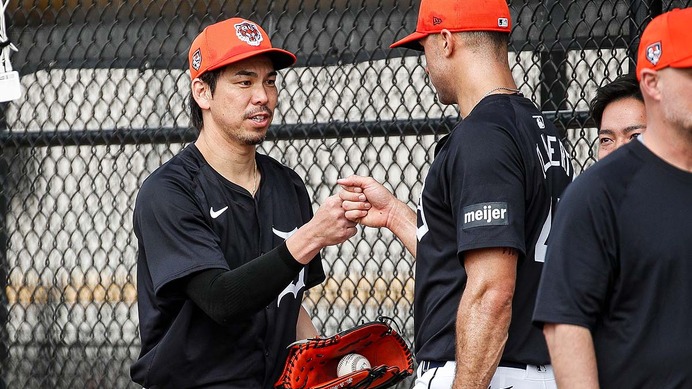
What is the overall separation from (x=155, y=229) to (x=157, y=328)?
319 mm

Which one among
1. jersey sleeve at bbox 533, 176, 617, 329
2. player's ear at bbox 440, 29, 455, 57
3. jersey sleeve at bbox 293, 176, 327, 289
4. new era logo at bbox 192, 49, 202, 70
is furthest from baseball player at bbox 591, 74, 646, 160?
new era logo at bbox 192, 49, 202, 70

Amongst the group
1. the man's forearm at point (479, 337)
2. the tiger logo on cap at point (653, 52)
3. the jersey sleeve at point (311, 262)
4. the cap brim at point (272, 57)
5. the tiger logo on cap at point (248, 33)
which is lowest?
the man's forearm at point (479, 337)

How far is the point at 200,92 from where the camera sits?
11.4 feet

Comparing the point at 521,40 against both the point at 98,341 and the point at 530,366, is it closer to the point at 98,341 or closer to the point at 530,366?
the point at 530,366

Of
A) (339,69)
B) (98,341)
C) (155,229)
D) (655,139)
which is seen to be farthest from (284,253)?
(98,341)

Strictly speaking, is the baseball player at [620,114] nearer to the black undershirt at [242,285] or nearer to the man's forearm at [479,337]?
the man's forearm at [479,337]

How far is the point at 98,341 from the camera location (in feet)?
17.1

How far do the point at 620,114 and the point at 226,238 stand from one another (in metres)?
1.37

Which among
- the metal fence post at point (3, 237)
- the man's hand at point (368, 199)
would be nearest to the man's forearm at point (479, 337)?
the man's hand at point (368, 199)

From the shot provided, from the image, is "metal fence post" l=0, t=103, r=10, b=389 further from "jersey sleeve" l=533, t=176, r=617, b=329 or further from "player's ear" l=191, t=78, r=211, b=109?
"jersey sleeve" l=533, t=176, r=617, b=329

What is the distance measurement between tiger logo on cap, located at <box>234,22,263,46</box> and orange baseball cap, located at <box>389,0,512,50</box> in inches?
27.1

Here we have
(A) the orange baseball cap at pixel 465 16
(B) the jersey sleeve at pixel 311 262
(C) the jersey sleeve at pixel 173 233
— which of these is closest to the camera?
(A) the orange baseball cap at pixel 465 16

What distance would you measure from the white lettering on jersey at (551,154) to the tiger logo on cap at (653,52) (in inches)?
22.7

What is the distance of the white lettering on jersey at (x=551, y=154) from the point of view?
2.80 metres
